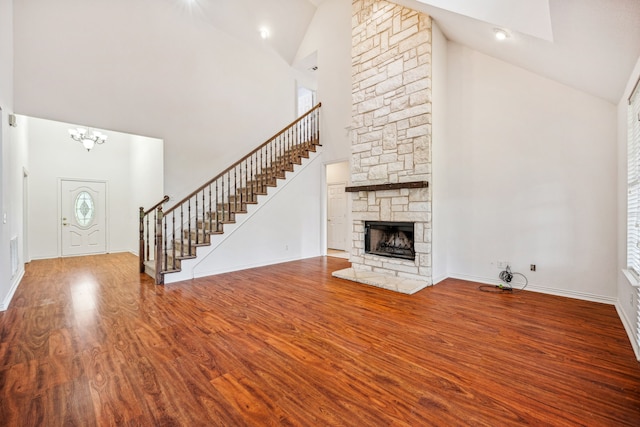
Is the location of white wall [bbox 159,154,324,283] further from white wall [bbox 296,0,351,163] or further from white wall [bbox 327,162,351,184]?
white wall [bbox 327,162,351,184]

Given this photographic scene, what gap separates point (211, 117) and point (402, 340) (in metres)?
6.01

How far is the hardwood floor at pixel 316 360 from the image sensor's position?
5.51 feet

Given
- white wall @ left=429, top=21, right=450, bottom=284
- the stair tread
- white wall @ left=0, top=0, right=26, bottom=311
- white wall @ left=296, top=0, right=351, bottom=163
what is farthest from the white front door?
white wall @ left=429, top=21, right=450, bottom=284

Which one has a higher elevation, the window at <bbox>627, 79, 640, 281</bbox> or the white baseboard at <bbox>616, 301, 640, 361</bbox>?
the window at <bbox>627, 79, 640, 281</bbox>

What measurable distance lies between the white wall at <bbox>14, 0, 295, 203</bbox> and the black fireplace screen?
3.82m

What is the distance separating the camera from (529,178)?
3920 millimetres

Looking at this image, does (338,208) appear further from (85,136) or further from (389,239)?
(85,136)

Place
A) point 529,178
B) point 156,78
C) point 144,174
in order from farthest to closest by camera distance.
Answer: point 144,174
point 156,78
point 529,178

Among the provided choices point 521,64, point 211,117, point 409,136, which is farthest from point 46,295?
point 521,64

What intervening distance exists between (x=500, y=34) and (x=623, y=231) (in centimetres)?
256

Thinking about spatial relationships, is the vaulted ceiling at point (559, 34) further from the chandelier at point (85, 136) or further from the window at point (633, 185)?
the chandelier at point (85, 136)

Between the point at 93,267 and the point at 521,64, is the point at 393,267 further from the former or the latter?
the point at 93,267

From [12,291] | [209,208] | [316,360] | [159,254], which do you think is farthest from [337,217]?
[12,291]

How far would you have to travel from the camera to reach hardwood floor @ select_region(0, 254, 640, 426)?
1680 millimetres
